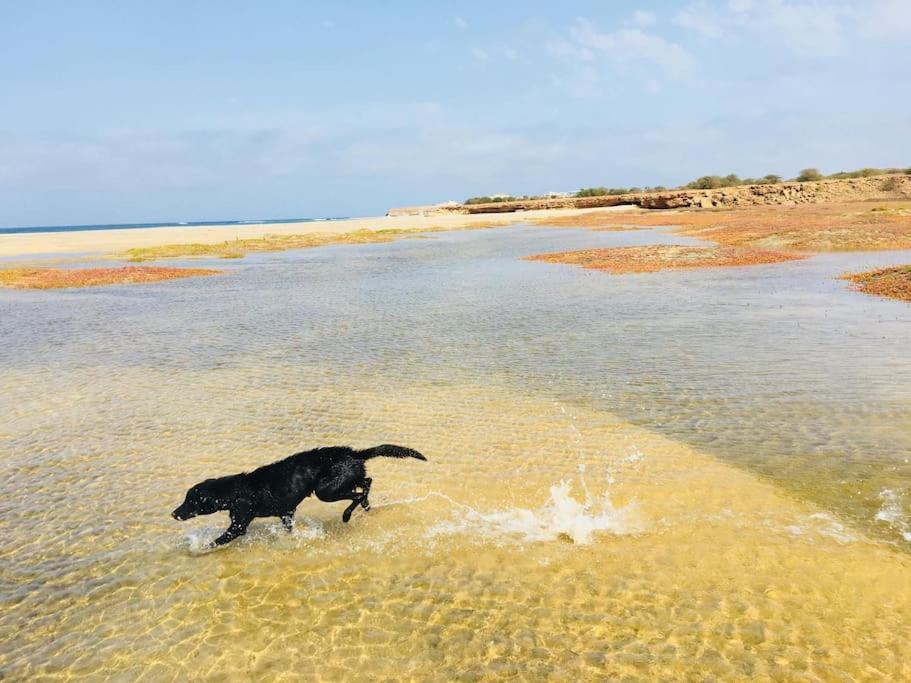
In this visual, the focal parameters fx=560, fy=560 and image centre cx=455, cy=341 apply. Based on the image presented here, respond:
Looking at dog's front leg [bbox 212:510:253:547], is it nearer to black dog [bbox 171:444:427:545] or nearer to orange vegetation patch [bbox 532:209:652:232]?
black dog [bbox 171:444:427:545]

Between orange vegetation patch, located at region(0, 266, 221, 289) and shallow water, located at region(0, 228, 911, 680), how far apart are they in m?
20.9

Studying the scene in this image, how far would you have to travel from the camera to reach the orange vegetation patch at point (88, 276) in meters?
37.1

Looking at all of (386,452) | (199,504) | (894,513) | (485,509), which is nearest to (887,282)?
(894,513)

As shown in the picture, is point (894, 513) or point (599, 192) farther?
point (599, 192)

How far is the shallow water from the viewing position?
5672 mm

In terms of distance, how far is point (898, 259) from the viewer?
113ft

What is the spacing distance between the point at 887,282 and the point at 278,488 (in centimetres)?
2820

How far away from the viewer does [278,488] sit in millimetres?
7641

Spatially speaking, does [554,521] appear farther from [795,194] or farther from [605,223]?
[795,194]

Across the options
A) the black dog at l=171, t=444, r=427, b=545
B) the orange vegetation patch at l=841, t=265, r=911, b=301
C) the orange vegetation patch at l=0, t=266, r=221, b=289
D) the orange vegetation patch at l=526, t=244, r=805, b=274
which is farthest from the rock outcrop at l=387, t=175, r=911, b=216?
the black dog at l=171, t=444, r=427, b=545

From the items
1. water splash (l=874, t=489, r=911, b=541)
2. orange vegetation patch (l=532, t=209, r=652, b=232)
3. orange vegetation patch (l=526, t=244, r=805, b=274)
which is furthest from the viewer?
orange vegetation patch (l=532, t=209, r=652, b=232)

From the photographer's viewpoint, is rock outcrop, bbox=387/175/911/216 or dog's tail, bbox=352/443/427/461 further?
rock outcrop, bbox=387/175/911/216

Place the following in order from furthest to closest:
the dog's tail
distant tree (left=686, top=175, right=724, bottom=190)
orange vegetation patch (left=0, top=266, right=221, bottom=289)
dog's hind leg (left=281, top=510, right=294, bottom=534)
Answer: distant tree (left=686, top=175, right=724, bottom=190)
orange vegetation patch (left=0, top=266, right=221, bottom=289)
the dog's tail
dog's hind leg (left=281, top=510, right=294, bottom=534)

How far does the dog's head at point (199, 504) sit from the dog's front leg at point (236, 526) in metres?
0.31
